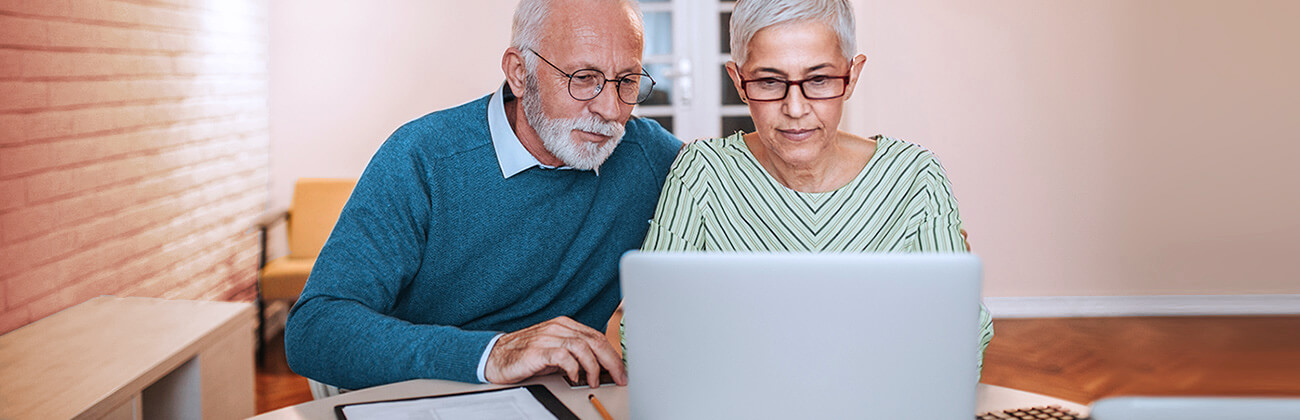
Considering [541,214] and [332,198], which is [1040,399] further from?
[332,198]

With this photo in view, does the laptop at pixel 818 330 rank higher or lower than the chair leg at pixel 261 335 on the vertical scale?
higher

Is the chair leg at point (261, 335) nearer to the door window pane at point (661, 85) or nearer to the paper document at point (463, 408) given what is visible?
the door window pane at point (661, 85)

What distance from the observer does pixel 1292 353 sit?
3902mm

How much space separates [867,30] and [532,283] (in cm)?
312

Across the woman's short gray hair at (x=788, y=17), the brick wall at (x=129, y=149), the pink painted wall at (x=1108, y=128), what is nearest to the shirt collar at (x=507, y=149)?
the woman's short gray hair at (x=788, y=17)

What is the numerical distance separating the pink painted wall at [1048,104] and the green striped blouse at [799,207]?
3019 mm

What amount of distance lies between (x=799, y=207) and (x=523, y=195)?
0.55 meters

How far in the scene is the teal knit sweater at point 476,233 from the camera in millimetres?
1717

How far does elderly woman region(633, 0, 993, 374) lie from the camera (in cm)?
158

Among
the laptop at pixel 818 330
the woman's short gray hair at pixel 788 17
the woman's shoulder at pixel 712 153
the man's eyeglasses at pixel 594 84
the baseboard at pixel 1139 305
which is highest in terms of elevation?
the woman's short gray hair at pixel 788 17

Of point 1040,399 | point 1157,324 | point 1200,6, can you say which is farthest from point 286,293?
point 1200,6

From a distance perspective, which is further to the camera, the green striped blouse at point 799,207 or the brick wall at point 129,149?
the brick wall at point 129,149

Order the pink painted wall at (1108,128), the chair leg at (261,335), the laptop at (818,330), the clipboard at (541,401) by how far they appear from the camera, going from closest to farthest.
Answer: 1. the laptop at (818,330)
2. the clipboard at (541,401)
3. the chair leg at (261,335)
4. the pink painted wall at (1108,128)

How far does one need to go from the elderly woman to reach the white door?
3062 mm
